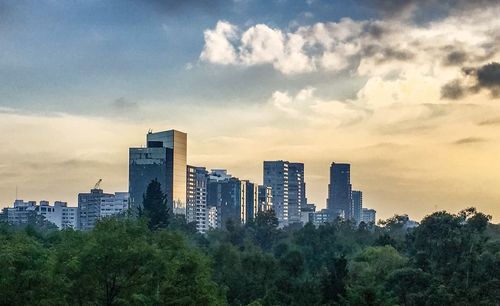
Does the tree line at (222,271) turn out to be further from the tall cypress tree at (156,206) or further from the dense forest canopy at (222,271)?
the tall cypress tree at (156,206)

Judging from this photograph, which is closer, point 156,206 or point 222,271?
point 222,271

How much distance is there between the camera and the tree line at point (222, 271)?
142ft

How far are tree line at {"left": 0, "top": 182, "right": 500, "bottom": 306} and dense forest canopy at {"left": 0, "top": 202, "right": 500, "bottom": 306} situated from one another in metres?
0.07

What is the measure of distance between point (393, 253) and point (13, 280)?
56260 millimetres

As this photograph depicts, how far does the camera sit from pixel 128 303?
4341 cm

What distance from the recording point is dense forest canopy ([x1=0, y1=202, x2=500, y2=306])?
43.2 meters

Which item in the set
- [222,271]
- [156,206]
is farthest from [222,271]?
[156,206]

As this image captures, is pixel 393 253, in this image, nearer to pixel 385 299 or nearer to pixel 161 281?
pixel 385 299

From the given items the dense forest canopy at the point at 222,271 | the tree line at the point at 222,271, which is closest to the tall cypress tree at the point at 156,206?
the tree line at the point at 222,271

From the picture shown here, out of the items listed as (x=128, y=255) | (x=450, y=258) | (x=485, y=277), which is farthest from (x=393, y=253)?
(x=128, y=255)

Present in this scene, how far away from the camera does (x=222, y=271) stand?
74750 mm

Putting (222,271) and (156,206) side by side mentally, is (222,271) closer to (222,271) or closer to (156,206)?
(222,271)

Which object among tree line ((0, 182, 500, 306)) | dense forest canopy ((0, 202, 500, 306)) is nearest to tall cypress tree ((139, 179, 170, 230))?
tree line ((0, 182, 500, 306))

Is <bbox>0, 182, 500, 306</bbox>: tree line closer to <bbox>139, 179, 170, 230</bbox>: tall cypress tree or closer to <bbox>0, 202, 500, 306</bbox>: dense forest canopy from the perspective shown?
<bbox>0, 202, 500, 306</bbox>: dense forest canopy
